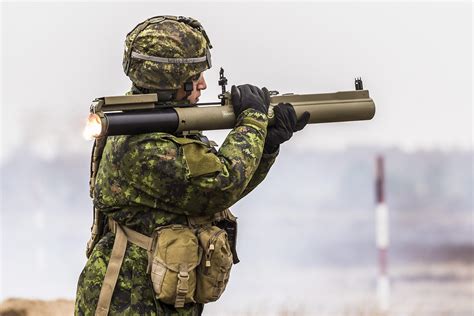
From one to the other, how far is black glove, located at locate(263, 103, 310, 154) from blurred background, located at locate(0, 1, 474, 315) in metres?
4.22

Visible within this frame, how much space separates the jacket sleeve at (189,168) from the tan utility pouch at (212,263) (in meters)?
0.12

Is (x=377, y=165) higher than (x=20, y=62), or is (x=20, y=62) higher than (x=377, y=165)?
(x=20, y=62)

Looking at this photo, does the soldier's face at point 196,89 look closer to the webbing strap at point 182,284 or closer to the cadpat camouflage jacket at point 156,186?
the cadpat camouflage jacket at point 156,186

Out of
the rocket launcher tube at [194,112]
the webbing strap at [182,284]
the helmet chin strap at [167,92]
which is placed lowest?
the webbing strap at [182,284]

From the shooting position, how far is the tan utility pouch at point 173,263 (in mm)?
7082

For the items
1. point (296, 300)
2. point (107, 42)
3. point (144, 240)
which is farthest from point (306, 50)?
point (144, 240)

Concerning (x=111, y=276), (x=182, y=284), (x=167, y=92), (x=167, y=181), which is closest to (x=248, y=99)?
(x=167, y=92)

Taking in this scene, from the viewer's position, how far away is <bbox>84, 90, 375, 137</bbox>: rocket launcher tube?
690 cm

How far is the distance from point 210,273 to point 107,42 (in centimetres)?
549

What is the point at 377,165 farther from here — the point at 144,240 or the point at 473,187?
the point at 144,240

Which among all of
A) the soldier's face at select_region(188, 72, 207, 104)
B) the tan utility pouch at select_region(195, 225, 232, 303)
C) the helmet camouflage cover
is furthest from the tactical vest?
the helmet camouflage cover

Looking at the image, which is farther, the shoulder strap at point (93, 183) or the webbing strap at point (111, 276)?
the shoulder strap at point (93, 183)

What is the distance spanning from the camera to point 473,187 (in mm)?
14125

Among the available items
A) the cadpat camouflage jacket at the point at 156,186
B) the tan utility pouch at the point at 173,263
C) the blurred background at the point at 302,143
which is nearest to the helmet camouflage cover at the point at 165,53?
the cadpat camouflage jacket at the point at 156,186
